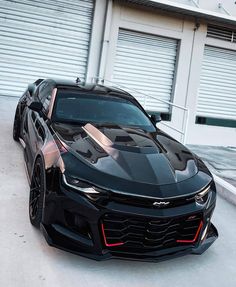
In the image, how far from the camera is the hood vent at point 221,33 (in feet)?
42.6

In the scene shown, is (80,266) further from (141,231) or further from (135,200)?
(135,200)

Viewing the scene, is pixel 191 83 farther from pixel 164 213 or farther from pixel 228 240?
pixel 164 213

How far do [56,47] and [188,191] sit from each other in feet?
28.4

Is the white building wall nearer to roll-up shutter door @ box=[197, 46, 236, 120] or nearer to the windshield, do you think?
roll-up shutter door @ box=[197, 46, 236, 120]

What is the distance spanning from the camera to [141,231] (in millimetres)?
3285

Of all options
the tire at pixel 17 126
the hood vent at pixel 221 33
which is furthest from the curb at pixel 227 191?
the hood vent at pixel 221 33

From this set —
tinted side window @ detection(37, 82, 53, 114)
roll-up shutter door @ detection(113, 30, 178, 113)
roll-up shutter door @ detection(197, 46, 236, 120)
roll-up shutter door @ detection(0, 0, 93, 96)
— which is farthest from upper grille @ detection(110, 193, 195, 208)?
roll-up shutter door @ detection(197, 46, 236, 120)

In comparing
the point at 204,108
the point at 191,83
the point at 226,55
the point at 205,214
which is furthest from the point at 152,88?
the point at 205,214

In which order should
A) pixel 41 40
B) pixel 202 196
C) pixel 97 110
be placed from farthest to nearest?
pixel 41 40
pixel 97 110
pixel 202 196

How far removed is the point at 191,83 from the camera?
42.2ft

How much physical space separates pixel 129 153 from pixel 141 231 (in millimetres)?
826

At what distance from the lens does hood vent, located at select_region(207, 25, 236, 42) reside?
1298 centimetres

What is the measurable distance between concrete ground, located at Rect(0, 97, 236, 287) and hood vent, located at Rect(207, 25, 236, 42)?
9900mm

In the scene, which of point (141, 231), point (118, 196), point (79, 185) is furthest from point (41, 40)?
point (141, 231)
